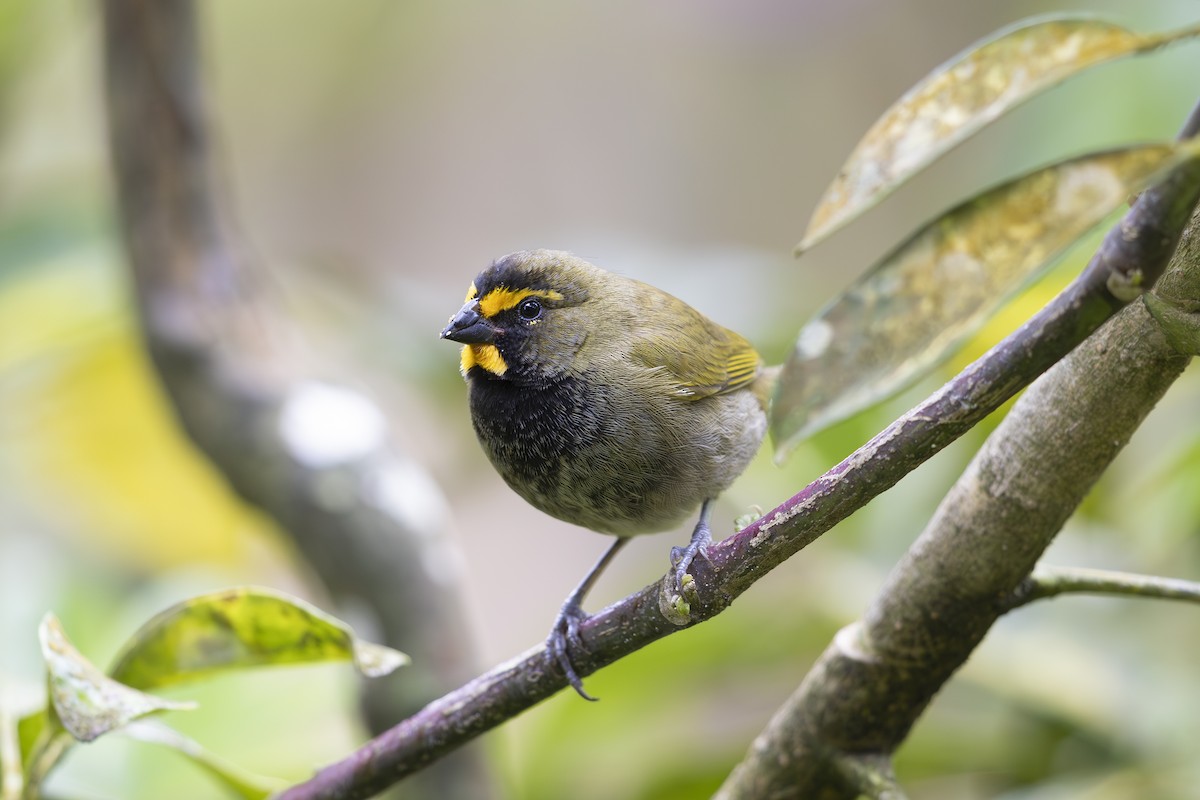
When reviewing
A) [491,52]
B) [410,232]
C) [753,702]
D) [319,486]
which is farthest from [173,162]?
[491,52]

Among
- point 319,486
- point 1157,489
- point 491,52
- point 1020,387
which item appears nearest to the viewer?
point 1020,387

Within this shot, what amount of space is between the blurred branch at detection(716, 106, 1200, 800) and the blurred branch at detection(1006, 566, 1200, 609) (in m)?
0.04

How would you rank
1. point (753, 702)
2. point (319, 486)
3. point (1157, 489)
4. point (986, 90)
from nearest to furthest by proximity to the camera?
point (986, 90) < point (1157, 489) < point (319, 486) < point (753, 702)

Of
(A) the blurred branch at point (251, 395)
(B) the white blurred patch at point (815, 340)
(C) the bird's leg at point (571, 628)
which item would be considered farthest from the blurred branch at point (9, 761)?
(B) the white blurred patch at point (815, 340)

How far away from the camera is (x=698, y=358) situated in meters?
2.47

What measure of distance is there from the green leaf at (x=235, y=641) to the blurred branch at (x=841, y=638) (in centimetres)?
14

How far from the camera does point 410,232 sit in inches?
258

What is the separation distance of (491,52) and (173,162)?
390cm

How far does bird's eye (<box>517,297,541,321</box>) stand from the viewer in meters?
2.49

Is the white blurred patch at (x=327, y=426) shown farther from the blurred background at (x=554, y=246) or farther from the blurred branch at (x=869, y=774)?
the blurred branch at (x=869, y=774)

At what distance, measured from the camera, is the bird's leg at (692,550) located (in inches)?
58.2

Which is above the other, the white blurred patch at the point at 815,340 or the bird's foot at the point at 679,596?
the white blurred patch at the point at 815,340

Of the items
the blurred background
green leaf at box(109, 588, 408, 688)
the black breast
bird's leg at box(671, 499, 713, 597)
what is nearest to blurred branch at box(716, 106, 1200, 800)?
bird's leg at box(671, 499, 713, 597)

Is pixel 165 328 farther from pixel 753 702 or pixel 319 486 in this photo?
pixel 753 702
